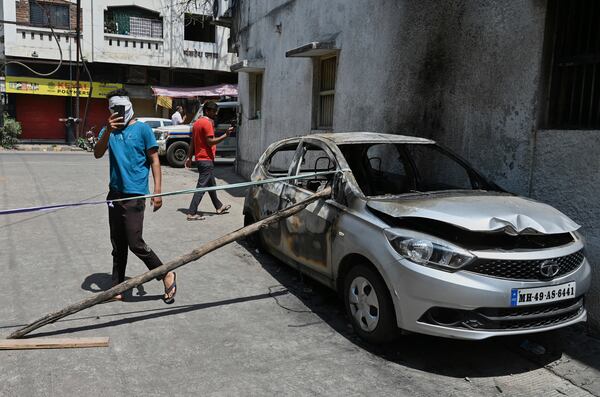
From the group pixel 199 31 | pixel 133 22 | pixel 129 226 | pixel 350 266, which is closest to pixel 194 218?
pixel 129 226

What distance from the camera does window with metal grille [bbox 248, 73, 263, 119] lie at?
13.3m

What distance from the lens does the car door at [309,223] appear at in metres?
4.56

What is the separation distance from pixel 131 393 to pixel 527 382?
255 centimetres

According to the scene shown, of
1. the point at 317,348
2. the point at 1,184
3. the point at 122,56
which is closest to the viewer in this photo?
the point at 317,348

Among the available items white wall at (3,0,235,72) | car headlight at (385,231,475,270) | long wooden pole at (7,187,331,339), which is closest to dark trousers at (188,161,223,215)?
long wooden pole at (7,187,331,339)

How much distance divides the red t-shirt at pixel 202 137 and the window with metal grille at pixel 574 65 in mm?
5102

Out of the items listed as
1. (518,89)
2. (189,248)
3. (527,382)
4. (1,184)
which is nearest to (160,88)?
(1,184)

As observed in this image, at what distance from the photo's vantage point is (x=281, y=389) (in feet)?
10.9

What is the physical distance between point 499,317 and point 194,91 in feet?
82.4

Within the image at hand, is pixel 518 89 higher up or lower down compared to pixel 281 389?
higher up

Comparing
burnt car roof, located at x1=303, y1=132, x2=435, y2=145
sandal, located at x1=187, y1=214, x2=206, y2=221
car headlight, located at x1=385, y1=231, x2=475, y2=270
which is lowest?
sandal, located at x1=187, y1=214, x2=206, y2=221

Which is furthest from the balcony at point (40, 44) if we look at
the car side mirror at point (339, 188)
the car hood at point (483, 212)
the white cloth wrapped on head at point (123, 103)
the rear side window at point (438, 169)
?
the car hood at point (483, 212)

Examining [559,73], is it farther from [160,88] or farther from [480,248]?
[160,88]

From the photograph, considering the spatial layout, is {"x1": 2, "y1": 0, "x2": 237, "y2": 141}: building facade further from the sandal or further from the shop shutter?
the sandal
